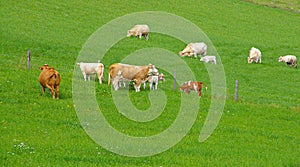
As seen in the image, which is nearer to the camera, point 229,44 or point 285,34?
point 229,44

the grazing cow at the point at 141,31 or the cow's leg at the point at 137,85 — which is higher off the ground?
the grazing cow at the point at 141,31

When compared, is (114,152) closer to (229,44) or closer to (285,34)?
(229,44)

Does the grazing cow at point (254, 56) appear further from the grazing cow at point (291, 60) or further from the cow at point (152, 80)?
the cow at point (152, 80)

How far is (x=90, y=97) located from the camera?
80.0ft

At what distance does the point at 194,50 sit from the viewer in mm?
44094

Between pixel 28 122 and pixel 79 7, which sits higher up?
pixel 79 7

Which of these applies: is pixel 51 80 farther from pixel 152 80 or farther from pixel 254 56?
pixel 254 56

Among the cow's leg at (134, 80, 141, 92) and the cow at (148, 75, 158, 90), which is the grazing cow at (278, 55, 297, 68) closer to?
the cow at (148, 75, 158, 90)

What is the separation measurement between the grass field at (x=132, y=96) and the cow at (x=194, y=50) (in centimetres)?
160

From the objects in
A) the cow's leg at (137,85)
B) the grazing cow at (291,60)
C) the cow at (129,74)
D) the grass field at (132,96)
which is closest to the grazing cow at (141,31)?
the grass field at (132,96)

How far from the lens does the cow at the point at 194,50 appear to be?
4400cm

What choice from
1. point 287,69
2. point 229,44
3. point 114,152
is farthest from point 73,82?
point 229,44

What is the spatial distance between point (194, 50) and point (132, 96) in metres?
19.1

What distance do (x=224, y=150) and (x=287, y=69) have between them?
2589 cm
